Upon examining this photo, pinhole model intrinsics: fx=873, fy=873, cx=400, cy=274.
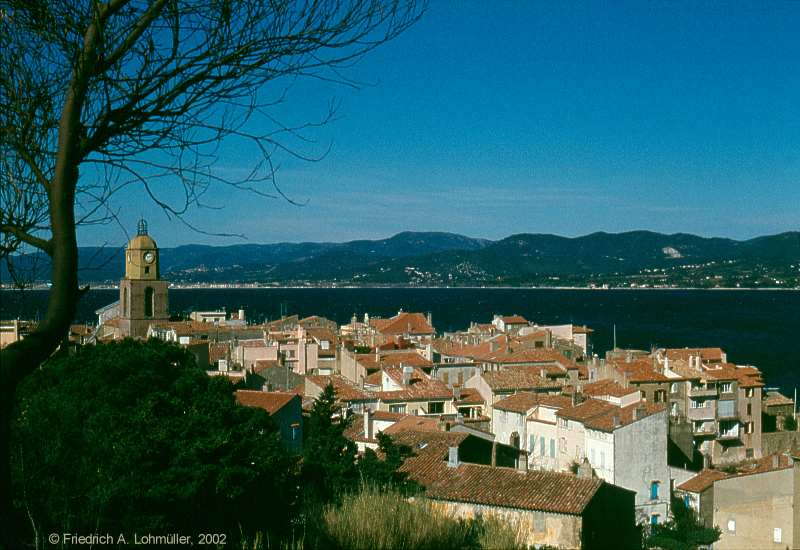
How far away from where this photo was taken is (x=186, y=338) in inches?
1950

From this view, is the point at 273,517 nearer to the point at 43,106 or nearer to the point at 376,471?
the point at 376,471

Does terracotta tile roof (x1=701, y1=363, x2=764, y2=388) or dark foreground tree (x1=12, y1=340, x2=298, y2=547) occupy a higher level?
dark foreground tree (x1=12, y1=340, x2=298, y2=547)

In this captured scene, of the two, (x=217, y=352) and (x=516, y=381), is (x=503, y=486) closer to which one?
(x=516, y=381)

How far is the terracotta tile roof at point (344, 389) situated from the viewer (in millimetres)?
35256

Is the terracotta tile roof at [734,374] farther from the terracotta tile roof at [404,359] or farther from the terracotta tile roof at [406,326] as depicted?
the terracotta tile roof at [406,326]

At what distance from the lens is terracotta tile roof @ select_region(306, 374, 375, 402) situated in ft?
116

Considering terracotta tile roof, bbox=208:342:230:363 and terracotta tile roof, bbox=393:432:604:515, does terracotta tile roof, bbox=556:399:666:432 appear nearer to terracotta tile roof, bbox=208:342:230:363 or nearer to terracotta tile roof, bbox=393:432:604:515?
terracotta tile roof, bbox=393:432:604:515

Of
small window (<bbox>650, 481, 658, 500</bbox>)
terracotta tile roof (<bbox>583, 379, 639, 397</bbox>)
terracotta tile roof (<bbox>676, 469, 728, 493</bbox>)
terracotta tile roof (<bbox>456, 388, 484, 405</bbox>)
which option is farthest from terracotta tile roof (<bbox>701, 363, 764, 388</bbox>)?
small window (<bbox>650, 481, 658, 500</bbox>)

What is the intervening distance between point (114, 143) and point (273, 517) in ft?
32.0

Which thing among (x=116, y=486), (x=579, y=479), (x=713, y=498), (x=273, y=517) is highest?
(x=116, y=486)

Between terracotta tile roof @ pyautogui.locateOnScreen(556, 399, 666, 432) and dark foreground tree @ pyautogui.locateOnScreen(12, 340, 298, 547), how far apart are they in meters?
14.1

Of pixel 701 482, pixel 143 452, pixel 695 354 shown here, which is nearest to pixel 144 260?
pixel 695 354

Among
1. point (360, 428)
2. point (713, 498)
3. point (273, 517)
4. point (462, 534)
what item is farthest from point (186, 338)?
point (462, 534)

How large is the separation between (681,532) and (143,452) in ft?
57.5
